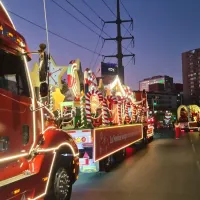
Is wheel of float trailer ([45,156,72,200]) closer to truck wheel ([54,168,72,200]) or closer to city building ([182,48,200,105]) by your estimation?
truck wheel ([54,168,72,200])

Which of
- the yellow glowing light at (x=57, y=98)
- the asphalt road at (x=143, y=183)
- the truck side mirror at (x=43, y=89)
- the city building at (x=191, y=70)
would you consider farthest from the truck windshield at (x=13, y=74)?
the city building at (x=191, y=70)

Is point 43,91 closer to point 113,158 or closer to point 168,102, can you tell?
point 113,158

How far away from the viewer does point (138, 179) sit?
9.79m

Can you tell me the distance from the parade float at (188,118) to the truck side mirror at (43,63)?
43224mm

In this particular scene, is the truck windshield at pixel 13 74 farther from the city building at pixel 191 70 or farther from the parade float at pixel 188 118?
the city building at pixel 191 70

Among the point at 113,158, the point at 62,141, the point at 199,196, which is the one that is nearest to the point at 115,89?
the point at 113,158

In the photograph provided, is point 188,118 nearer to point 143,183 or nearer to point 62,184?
point 143,183

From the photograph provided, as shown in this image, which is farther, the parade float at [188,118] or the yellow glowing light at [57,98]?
the parade float at [188,118]

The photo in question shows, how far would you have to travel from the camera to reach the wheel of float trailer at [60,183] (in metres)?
5.68

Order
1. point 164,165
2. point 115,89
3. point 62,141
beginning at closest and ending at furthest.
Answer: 1. point 62,141
2. point 164,165
3. point 115,89

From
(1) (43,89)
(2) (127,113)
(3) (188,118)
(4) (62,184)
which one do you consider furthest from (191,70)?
(1) (43,89)

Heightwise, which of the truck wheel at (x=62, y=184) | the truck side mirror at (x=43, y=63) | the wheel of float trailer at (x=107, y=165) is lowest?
the wheel of float trailer at (x=107, y=165)

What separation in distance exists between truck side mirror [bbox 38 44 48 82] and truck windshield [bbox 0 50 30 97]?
0.29 meters

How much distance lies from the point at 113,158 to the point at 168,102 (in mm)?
141956
